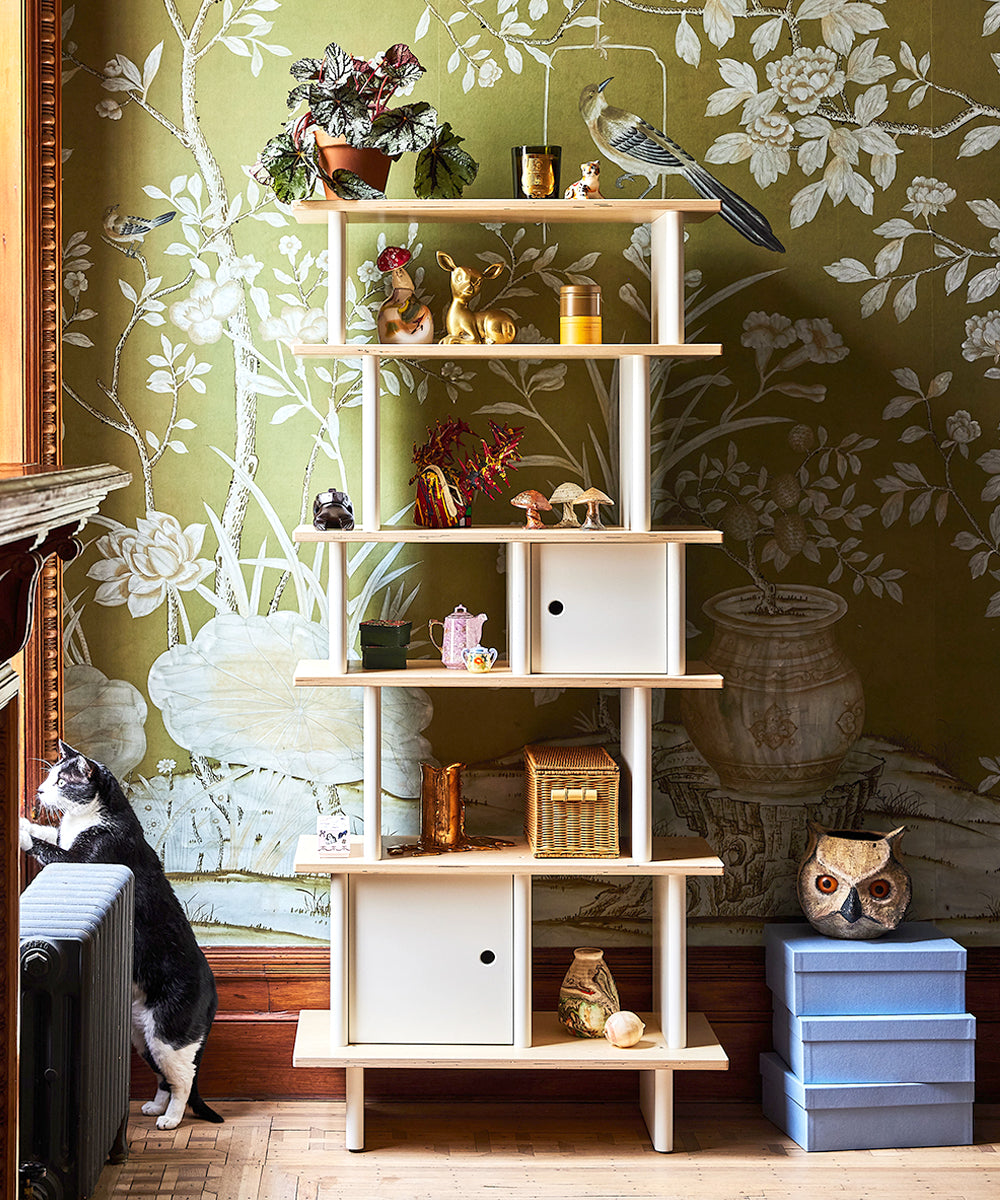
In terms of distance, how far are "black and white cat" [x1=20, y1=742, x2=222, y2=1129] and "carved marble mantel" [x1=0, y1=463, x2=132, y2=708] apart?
32.9 inches

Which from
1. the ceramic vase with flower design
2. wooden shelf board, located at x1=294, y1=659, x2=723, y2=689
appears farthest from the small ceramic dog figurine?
the ceramic vase with flower design

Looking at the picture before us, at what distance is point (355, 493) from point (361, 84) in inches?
33.1

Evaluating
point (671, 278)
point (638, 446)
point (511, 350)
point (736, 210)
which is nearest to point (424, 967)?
point (638, 446)

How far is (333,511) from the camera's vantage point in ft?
8.30

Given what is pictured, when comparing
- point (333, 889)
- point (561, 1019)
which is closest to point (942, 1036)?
point (561, 1019)

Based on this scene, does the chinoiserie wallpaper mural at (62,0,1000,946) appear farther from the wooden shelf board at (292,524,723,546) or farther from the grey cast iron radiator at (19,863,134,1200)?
the grey cast iron radiator at (19,863,134,1200)

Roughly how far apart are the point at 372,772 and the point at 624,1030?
73 centimetres

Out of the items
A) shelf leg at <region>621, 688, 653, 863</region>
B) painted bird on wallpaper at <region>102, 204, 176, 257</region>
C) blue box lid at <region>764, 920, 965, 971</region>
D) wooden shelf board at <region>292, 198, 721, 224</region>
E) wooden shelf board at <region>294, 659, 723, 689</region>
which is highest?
painted bird on wallpaper at <region>102, 204, 176, 257</region>

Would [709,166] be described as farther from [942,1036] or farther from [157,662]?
[942,1036]

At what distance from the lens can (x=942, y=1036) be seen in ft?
8.57

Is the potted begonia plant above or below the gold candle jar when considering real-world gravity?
above

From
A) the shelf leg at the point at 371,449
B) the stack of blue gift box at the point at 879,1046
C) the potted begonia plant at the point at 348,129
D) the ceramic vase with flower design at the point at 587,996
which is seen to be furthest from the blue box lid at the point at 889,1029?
the potted begonia plant at the point at 348,129

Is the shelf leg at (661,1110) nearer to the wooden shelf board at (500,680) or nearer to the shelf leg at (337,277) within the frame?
the wooden shelf board at (500,680)

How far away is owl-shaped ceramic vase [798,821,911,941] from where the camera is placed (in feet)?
8.73
